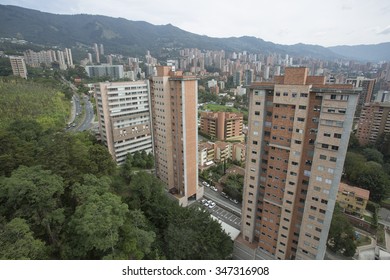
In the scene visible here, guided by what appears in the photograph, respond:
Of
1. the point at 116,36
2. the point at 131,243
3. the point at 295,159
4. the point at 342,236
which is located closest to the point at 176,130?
the point at 295,159

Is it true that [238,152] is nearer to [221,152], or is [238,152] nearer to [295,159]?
[221,152]

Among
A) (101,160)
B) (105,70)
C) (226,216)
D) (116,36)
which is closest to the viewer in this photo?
(101,160)

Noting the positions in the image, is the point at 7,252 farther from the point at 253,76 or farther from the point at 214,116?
the point at 253,76

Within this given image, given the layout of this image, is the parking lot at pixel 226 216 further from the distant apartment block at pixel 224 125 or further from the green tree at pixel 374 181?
the distant apartment block at pixel 224 125

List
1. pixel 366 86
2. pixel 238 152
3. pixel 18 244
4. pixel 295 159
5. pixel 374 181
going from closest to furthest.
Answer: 1. pixel 18 244
2. pixel 295 159
3. pixel 374 181
4. pixel 238 152
5. pixel 366 86

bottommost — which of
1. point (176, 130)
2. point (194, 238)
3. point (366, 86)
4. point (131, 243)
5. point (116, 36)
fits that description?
point (194, 238)

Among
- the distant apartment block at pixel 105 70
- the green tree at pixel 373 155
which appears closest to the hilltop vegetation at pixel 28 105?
the green tree at pixel 373 155
